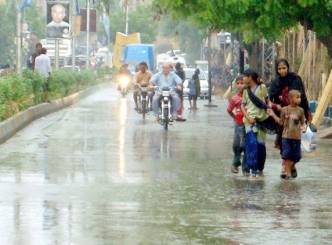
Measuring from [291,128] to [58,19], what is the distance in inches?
1185

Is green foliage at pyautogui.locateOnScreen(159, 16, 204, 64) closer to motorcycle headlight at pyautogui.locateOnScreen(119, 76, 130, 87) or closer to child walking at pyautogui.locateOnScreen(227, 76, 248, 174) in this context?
motorcycle headlight at pyautogui.locateOnScreen(119, 76, 130, 87)

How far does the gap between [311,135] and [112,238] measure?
7.11 m

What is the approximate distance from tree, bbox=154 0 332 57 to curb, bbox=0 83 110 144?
12.9ft

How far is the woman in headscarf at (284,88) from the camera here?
1623 centimetres

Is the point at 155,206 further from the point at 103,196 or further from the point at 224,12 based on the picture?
the point at 224,12

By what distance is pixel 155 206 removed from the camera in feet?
42.4

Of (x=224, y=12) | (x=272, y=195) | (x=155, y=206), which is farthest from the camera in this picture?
(x=224, y=12)

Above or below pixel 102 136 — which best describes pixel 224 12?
above

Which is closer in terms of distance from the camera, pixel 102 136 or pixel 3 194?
pixel 3 194

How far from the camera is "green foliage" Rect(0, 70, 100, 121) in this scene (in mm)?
25250

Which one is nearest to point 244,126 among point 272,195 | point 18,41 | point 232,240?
point 272,195

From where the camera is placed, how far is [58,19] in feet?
148

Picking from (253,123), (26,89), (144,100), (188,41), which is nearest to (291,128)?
(253,123)

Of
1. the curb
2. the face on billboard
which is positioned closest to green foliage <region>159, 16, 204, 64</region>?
the face on billboard
